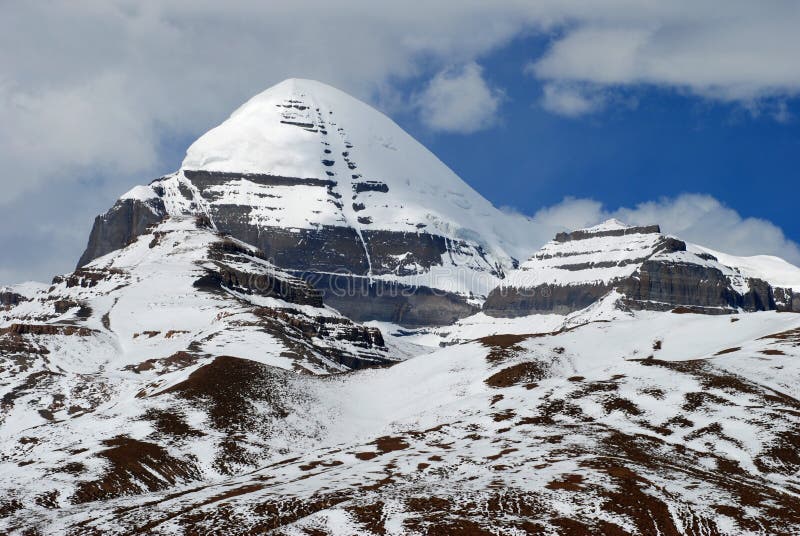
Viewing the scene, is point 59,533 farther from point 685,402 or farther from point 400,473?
point 685,402

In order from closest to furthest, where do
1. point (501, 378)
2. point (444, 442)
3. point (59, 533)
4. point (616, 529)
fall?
point (616, 529) → point (59, 533) → point (444, 442) → point (501, 378)

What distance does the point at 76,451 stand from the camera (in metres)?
128

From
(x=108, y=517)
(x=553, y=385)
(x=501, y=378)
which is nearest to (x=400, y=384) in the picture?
(x=501, y=378)

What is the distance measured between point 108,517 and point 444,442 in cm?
4378

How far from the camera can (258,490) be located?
328ft

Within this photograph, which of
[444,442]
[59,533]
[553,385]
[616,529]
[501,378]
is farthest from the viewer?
[501,378]

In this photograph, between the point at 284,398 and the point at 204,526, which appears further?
the point at 284,398

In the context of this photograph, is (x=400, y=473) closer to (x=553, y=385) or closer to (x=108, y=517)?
(x=108, y=517)

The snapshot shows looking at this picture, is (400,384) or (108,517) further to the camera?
(400,384)

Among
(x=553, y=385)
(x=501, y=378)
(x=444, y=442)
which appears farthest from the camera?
(x=501, y=378)

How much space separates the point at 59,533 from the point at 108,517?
430 centimetres

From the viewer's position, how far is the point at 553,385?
154250mm

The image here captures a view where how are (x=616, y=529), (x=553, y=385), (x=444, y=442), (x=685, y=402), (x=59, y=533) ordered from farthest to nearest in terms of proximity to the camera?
(x=553, y=385) → (x=685, y=402) → (x=444, y=442) → (x=59, y=533) → (x=616, y=529)

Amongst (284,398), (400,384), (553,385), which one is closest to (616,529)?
(553,385)
